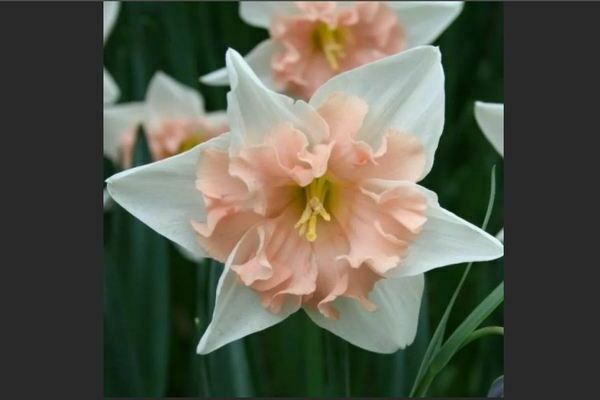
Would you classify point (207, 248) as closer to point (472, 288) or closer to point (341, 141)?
point (341, 141)

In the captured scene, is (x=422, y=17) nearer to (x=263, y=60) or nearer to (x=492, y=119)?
(x=263, y=60)

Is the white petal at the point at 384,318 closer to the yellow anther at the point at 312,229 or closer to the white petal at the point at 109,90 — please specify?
the yellow anther at the point at 312,229

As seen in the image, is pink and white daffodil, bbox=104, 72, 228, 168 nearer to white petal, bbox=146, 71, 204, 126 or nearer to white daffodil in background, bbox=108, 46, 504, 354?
white petal, bbox=146, 71, 204, 126

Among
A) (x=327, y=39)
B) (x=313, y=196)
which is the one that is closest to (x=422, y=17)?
(x=327, y=39)

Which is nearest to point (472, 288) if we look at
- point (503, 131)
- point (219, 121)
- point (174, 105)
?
point (503, 131)

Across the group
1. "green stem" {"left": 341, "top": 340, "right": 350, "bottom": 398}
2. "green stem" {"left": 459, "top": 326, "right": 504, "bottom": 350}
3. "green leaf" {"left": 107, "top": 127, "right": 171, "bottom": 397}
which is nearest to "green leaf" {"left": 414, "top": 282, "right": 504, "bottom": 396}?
"green stem" {"left": 459, "top": 326, "right": 504, "bottom": 350}
